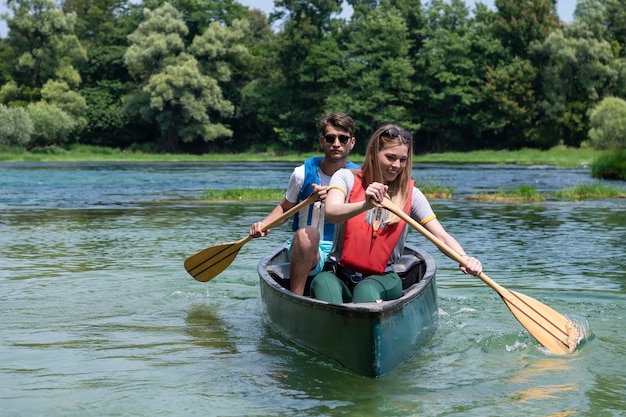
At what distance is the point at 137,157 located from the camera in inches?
2010

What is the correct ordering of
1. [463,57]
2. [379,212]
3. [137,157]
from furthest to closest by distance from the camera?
1. [463,57]
2. [137,157]
3. [379,212]

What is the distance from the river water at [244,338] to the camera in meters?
4.94

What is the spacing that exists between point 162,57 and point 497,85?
63.6 feet

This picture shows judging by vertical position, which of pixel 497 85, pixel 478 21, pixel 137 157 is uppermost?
pixel 478 21

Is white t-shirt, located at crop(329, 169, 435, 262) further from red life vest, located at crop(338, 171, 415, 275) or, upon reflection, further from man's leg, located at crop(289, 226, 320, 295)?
man's leg, located at crop(289, 226, 320, 295)

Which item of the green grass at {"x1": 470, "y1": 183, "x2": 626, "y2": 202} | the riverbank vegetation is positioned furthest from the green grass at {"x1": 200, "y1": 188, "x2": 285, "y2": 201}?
the green grass at {"x1": 470, "y1": 183, "x2": 626, "y2": 202}

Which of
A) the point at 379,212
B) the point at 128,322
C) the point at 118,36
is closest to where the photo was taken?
the point at 379,212

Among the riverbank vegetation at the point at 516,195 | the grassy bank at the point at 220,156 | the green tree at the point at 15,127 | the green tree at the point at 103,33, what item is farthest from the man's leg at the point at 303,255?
the green tree at the point at 103,33

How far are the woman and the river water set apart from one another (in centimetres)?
49

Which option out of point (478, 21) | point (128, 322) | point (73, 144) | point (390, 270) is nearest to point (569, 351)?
point (390, 270)

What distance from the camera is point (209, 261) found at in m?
8.16

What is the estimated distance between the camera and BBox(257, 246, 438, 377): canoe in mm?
4949

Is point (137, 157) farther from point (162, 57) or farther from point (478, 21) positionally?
point (478, 21)

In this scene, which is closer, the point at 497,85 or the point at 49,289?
the point at 49,289
